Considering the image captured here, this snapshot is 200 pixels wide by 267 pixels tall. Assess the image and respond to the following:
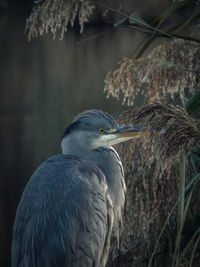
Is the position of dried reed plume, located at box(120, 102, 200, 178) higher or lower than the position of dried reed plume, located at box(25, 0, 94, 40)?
lower

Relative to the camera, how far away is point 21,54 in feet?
57.7

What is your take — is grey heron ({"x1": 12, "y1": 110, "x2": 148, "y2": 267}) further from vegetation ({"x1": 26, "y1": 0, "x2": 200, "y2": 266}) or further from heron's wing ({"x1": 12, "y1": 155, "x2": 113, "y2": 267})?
vegetation ({"x1": 26, "y1": 0, "x2": 200, "y2": 266})

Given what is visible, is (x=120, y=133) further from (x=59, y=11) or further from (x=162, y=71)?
(x=59, y=11)

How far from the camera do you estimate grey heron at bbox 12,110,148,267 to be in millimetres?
2266

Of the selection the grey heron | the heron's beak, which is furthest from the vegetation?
the heron's beak

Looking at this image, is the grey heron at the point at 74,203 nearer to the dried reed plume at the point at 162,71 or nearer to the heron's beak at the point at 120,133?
the heron's beak at the point at 120,133

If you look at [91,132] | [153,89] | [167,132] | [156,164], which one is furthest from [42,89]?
[167,132]

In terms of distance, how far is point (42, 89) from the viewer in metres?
13.5

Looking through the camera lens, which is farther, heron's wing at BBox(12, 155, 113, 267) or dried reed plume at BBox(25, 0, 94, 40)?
heron's wing at BBox(12, 155, 113, 267)

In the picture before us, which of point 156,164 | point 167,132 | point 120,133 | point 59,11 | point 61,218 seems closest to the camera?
point 167,132

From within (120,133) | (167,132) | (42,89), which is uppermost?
(167,132)

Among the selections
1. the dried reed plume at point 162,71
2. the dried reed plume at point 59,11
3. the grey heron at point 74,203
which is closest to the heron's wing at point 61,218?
the grey heron at point 74,203

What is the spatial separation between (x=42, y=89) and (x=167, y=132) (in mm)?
12081

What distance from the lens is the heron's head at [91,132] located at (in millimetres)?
2607
